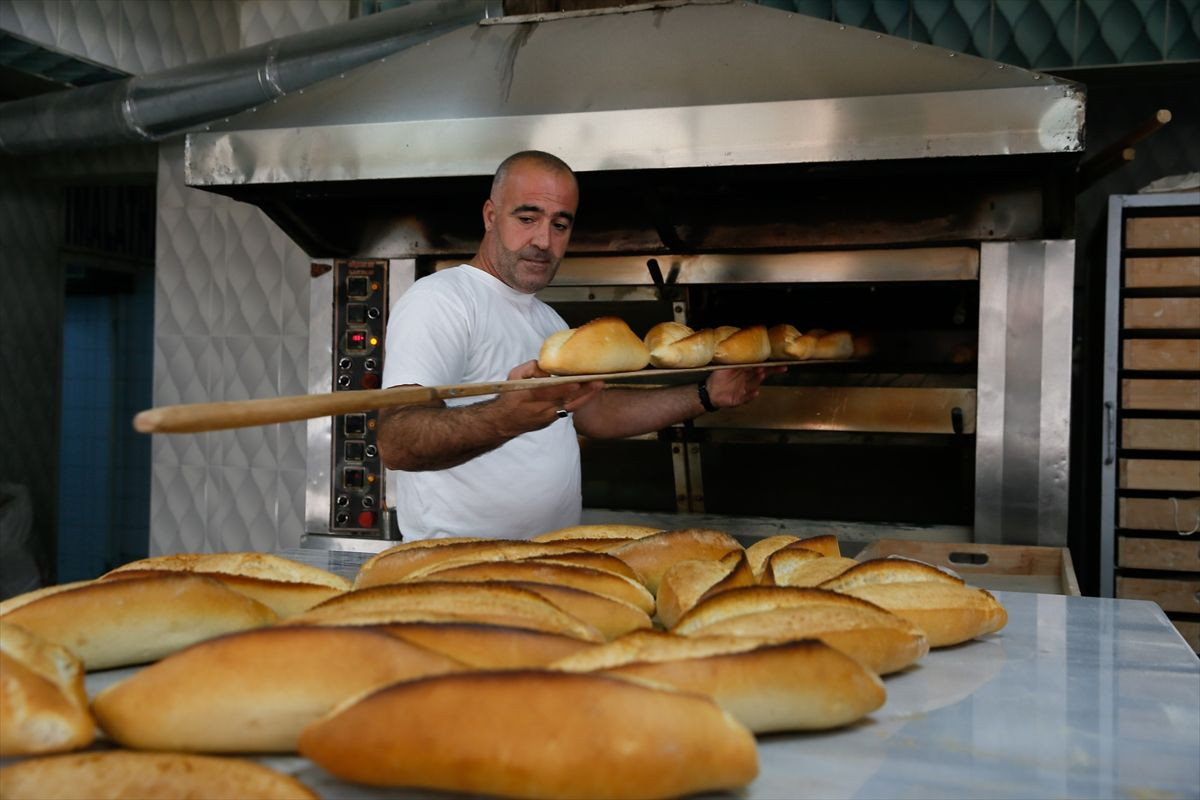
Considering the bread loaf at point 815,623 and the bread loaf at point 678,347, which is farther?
the bread loaf at point 678,347

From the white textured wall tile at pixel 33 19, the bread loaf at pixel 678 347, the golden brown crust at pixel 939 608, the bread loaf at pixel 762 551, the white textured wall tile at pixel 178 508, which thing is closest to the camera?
the golden brown crust at pixel 939 608

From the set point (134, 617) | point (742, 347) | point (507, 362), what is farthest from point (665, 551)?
point (507, 362)

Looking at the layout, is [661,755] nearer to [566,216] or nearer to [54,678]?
[54,678]

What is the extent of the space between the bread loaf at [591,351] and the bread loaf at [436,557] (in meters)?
0.48

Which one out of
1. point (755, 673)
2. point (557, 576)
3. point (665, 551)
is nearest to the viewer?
point (755, 673)

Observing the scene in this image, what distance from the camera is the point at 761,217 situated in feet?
9.93

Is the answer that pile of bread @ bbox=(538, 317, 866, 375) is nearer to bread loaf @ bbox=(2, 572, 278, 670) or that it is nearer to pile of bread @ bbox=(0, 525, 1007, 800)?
pile of bread @ bbox=(0, 525, 1007, 800)

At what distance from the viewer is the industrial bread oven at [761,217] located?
250 centimetres

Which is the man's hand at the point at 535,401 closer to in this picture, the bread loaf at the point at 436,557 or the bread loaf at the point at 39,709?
the bread loaf at the point at 436,557

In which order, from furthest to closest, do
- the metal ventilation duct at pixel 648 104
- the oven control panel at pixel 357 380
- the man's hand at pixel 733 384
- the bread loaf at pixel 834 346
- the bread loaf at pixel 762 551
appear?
the oven control panel at pixel 357 380 → the bread loaf at pixel 834 346 → the man's hand at pixel 733 384 → the metal ventilation duct at pixel 648 104 → the bread loaf at pixel 762 551

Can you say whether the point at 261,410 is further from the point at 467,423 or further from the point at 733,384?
the point at 733,384

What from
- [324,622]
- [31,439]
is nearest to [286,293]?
[31,439]

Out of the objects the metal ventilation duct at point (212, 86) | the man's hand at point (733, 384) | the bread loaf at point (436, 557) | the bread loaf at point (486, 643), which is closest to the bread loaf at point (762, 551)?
the bread loaf at point (436, 557)

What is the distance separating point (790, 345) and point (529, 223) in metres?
0.76
